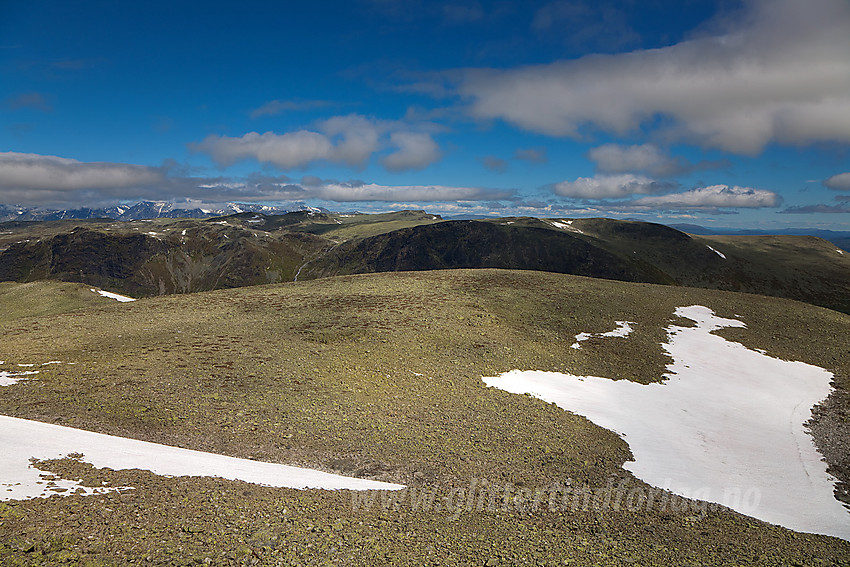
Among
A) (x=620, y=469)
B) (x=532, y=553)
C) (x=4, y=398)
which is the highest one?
(x=4, y=398)

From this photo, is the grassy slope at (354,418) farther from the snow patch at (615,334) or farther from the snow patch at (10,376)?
the snow patch at (10,376)

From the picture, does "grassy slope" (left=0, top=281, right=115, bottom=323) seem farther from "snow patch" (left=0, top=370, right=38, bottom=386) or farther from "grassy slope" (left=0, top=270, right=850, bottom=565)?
"snow patch" (left=0, top=370, right=38, bottom=386)

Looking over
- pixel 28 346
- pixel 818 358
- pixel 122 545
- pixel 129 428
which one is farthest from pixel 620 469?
pixel 28 346

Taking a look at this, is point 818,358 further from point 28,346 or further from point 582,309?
point 28,346

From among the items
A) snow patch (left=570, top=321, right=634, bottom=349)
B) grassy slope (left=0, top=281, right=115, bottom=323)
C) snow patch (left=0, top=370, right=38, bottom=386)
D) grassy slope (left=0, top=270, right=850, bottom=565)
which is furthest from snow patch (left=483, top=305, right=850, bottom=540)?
grassy slope (left=0, top=281, right=115, bottom=323)

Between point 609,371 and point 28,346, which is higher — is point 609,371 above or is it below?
below

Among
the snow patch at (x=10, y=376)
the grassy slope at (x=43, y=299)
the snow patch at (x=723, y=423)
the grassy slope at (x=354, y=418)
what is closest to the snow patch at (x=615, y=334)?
the grassy slope at (x=354, y=418)

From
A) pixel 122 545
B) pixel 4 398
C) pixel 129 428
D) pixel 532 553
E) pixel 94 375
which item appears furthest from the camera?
pixel 94 375
